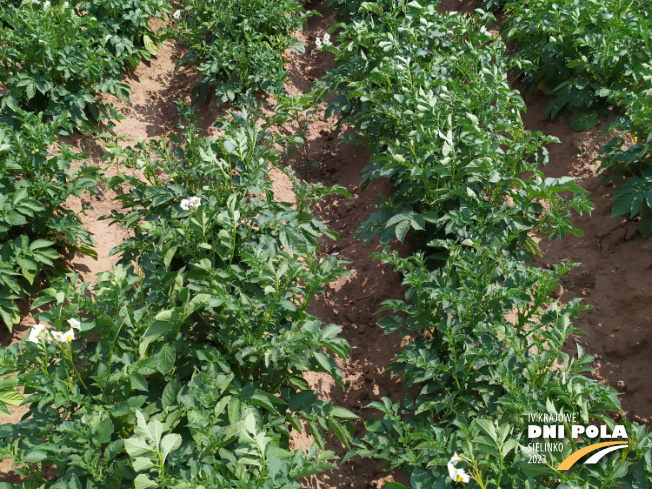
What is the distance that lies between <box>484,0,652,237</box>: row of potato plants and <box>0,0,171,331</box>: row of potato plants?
3079 mm

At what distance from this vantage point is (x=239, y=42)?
4742mm

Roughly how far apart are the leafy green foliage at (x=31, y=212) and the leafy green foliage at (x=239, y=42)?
155 centimetres

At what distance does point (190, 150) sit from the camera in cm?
309

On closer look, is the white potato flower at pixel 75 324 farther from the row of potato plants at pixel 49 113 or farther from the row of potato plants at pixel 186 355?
the row of potato plants at pixel 49 113

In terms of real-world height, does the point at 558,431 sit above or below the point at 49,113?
below

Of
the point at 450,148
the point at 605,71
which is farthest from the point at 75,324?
the point at 605,71

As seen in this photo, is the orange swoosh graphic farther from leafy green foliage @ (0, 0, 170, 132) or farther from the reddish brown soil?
leafy green foliage @ (0, 0, 170, 132)

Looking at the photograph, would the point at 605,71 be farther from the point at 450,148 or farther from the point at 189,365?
the point at 189,365

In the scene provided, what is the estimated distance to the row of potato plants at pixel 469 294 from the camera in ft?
6.43

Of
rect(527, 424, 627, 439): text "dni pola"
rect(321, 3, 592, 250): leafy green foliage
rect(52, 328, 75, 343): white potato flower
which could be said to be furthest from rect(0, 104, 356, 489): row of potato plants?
rect(527, 424, 627, 439): text "dni pola"

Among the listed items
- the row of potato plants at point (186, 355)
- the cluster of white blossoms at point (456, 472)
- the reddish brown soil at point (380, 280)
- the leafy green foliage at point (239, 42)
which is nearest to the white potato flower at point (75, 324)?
the row of potato plants at point (186, 355)

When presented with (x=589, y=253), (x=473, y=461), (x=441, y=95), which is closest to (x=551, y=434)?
(x=473, y=461)

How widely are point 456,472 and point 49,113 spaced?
3.64 m

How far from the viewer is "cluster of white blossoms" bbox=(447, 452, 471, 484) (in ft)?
6.01
